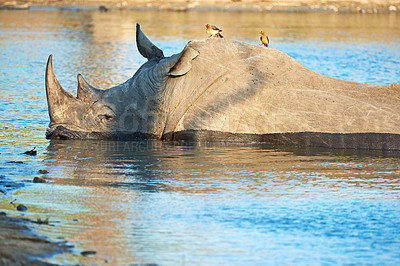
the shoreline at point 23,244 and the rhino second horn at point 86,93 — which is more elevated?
the rhino second horn at point 86,93

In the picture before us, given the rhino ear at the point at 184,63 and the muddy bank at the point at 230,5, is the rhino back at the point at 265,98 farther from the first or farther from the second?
the muddy bank at the point at 230,5

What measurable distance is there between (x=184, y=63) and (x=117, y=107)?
109cm

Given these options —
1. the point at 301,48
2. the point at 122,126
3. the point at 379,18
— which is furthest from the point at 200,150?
the point at 379,18

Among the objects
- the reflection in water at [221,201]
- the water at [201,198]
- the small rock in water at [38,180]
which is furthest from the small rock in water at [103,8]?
the small rock in water at [38,180]

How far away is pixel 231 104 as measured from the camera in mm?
8453

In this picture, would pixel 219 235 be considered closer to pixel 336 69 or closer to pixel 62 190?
pixel 62 190

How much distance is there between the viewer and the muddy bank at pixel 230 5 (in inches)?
1451

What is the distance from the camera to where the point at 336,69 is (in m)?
17.2

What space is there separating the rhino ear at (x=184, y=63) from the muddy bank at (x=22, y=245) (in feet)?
12.2

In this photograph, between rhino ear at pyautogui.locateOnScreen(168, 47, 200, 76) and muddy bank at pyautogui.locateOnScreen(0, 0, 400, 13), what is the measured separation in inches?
1129

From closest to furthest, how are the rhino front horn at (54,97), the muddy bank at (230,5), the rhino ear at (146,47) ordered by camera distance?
the rhino front horn at (54,97)
the rhino ear at (146,47)
the muddy bank at (230,5)

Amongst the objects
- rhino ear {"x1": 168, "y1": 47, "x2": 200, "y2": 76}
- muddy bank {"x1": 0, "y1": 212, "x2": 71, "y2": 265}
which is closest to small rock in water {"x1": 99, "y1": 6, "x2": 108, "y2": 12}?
rhino ear {"x1": 168, "y1": 47, "x2": 200, "y2": 76}

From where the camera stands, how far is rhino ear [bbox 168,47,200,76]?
860cm

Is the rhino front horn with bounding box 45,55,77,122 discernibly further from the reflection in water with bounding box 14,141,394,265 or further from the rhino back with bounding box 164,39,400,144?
the rhino back with bounding box 164,39,400,144
